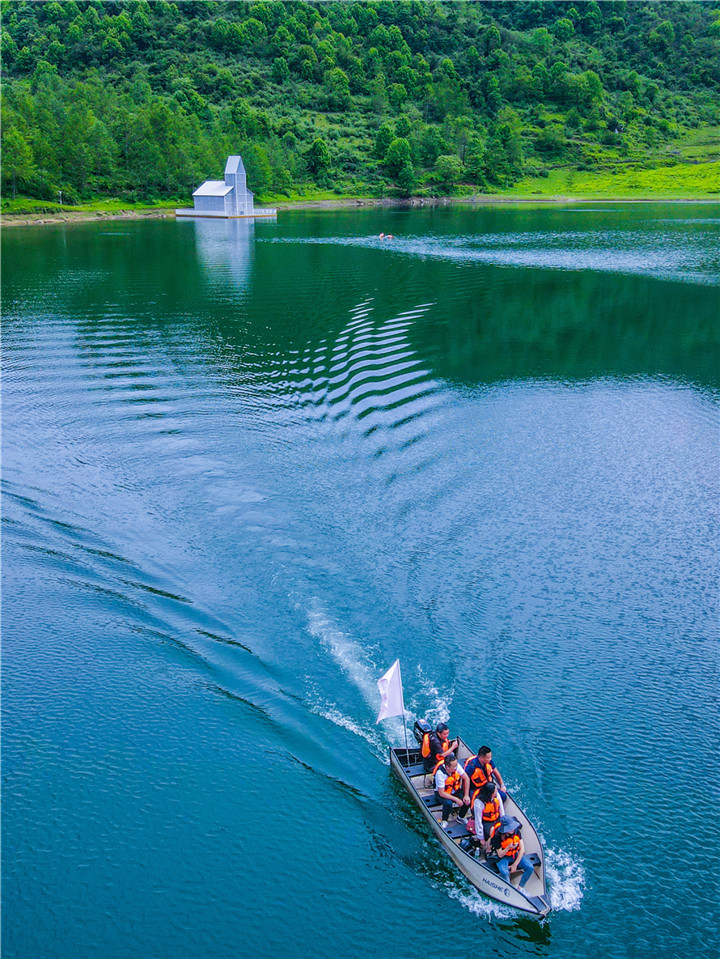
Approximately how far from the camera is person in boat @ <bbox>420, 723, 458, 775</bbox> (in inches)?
815

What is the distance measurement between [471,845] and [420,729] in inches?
151

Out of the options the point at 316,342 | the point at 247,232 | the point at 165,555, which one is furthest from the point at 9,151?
the point at 165,555

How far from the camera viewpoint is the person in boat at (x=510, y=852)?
59.0ft

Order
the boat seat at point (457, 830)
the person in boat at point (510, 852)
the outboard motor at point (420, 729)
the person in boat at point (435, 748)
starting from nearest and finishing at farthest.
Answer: the person in boat at point (510, 852), the boat seat at point (457, 830), the person in boat at point (435, 748), the outboard motor at point (420, 729)

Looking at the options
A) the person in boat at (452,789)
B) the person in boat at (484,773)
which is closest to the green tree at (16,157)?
the person in boat at (452,789)

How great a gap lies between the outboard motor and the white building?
487 feet

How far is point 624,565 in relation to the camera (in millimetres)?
32031

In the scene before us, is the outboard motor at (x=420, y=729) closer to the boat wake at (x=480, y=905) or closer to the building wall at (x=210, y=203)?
the boat wake at (x=480, y=905)

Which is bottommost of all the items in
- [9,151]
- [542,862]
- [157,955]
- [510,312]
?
[157,955]

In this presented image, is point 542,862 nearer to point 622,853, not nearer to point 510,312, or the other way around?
point 622,853

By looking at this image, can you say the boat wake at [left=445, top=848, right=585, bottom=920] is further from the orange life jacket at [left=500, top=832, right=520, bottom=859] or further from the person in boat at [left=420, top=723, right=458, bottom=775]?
the person in boat at [left=420, top=723, right=458, bottom=775]

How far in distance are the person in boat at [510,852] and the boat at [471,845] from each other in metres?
0.12

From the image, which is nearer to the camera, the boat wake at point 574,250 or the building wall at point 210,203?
the boat wake at point 574,250

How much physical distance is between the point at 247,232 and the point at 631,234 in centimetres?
6512
